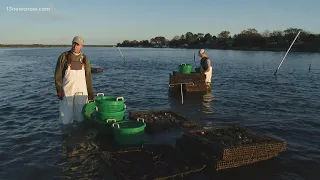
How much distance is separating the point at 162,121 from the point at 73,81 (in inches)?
127

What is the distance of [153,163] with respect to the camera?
267 inches

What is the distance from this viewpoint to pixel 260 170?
682cm

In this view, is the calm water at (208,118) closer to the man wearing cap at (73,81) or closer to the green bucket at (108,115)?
the man wearing cap at (73,81)

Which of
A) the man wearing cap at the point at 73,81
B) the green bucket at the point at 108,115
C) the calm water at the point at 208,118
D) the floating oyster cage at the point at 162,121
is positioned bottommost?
the calm water at the point at 208,118

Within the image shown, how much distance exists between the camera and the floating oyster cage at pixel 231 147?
21.9 ft

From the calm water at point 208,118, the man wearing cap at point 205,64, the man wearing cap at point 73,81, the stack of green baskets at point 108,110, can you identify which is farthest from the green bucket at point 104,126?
the man wearing cap at point 205,64

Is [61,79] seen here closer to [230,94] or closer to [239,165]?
[239,165]

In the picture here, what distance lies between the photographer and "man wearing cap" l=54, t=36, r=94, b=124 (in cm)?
805

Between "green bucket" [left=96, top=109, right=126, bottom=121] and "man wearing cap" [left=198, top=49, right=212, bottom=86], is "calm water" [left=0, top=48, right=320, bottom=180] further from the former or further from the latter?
"green bucket" [left=96, top=109, right=126, bottom=121]

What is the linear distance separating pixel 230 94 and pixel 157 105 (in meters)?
5.35

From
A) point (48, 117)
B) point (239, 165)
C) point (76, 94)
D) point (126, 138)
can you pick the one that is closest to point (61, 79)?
point (76, 94)

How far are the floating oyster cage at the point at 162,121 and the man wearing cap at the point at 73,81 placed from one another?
7.11 ft

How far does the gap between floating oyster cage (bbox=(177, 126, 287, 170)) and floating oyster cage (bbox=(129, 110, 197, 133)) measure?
5.13 ft

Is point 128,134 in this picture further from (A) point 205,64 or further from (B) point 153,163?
(A) point 205,64
